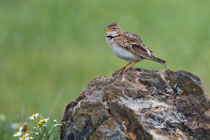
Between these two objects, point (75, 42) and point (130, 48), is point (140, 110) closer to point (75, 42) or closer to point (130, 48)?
point (130, 48)

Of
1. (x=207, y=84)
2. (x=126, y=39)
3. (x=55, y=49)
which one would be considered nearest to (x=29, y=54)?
(x=55, y=49)

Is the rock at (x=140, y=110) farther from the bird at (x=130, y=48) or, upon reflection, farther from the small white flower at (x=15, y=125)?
the small white flower at (x=15, y=125)

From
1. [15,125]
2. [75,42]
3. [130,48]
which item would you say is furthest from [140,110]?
[75,42]

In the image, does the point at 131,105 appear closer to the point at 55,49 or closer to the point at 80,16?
the point at 55,49

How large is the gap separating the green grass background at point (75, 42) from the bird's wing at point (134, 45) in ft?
13.5

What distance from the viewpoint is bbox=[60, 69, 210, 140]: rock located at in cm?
521

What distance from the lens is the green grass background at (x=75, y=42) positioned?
12859 millimetres

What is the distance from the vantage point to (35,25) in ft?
52.0

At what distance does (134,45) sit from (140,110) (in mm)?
1726

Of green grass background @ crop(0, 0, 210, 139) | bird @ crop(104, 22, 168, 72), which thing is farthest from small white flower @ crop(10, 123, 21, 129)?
green grass background @ crop(0, 0, 210, 139)

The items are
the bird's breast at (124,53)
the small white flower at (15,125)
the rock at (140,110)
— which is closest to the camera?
the rock at (140,110)

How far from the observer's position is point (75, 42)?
15.4 meters

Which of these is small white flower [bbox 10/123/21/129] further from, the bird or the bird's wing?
the bird's wing

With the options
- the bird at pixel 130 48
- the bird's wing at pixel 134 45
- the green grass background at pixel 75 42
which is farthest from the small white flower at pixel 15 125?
the green grass background at pixel 75 42
